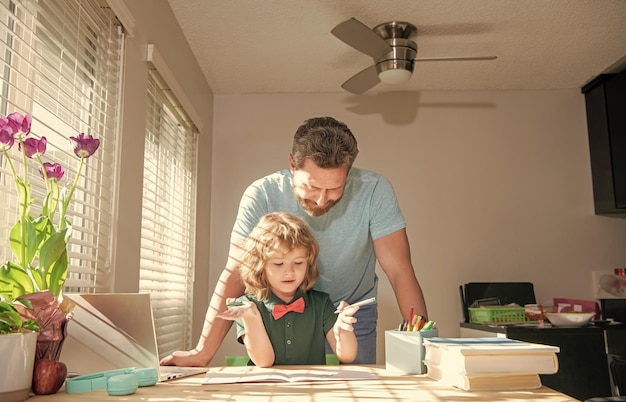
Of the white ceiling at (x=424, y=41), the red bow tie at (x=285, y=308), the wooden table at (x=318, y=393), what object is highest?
the white ceiling at (x=424, y=41)

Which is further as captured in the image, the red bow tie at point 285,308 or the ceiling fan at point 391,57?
the ceiling fan at point 391,57

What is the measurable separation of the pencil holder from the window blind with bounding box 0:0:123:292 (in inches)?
35.7

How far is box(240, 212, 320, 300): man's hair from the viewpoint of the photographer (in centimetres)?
148

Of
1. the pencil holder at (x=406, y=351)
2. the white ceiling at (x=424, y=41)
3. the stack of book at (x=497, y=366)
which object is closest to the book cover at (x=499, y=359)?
the stack of book at (x=497, y=366)

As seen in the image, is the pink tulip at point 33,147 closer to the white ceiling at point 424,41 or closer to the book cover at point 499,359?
the book cover at point 499,359

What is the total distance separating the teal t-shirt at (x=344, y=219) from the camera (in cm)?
182

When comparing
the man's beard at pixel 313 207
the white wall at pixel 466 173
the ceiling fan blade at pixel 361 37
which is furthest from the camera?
the white wall at pixel 466 173

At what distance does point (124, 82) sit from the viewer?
206 centimetres

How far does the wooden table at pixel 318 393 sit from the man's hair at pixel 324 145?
2.57 feet

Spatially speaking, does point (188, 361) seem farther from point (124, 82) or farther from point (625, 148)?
point (625, 148)

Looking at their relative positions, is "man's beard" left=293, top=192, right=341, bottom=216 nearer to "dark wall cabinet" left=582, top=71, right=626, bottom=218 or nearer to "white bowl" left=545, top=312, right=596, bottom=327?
"white bowl" left=545, top=312, right=596, bottom=327

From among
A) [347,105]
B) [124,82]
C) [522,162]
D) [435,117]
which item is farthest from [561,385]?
[124,82]

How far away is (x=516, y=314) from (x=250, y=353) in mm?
2337

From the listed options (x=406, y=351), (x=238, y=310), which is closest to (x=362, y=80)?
(x=238, y=310)
